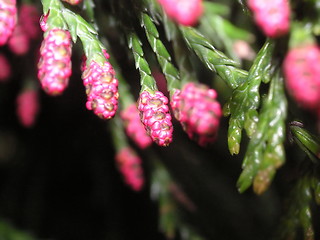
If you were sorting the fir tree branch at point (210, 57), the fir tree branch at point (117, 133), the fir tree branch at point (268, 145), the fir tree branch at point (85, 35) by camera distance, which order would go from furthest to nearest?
the fir tree branch at point (117, 133), the fir tree branch at point (210, 57), the fir tree branch at point (85, 35), the fir tree branch at point (268, 145)

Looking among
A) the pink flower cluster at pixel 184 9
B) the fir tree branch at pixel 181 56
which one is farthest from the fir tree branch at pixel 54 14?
the pink flower cluster at pixel 184 9

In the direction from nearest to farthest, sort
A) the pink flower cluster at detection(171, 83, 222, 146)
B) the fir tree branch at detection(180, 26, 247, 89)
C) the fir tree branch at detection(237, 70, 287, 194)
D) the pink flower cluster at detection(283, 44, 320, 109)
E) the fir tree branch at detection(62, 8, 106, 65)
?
the pink flower cluster at detection(283, 44, 320, 109)
the pink flower cluster at detection(171, 83, 222, 146)
the fir tree branch at detection(237, 70, 287, 194)
the fir tree branch at detection(62, 8, 106, 65)
the fir tree branch at detection(180, 26, 247, 89)

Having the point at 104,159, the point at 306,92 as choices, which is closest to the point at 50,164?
the point at 104,159

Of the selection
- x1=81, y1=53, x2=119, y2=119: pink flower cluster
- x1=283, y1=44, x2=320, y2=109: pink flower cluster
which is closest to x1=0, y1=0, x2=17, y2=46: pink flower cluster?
x1=81, y1=53, x2=119, y2=119: pink flower cluster

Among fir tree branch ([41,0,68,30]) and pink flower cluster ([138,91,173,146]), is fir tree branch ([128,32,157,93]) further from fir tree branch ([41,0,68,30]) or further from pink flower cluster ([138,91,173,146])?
fir tree branch ([41,0,68,30])

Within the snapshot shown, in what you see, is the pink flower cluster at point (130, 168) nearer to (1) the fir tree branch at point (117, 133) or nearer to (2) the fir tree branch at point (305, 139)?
(1) the fir tree branch at point (117, 133)

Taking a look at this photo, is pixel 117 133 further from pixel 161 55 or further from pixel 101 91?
pixel 101 91

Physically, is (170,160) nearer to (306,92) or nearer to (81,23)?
(81,23)
